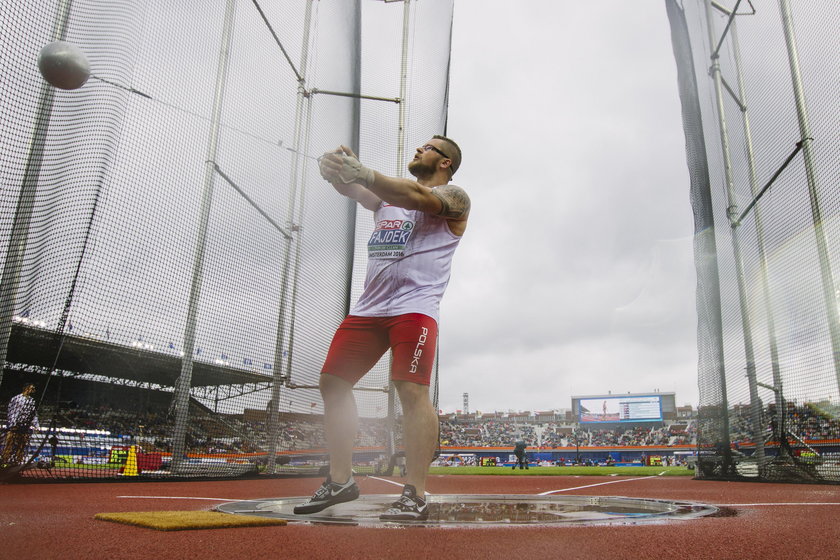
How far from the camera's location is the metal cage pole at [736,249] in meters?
5.84

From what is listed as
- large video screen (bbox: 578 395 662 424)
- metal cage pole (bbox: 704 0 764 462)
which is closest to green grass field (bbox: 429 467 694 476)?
metal cage pole (bbox: 704 0 764 462)

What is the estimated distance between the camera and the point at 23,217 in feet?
11.0

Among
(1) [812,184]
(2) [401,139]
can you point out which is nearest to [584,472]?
(2) [401,139]

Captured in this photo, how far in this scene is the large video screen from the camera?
4003 cm

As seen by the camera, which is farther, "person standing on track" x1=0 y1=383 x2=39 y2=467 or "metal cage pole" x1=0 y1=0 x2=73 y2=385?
"person standing on track" x1=0 y1=383 x2=39 y2=467

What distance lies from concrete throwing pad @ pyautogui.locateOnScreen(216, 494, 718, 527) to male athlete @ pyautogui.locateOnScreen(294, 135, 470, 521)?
0.12m

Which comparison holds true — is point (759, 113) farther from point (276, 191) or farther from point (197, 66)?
point (197, 66)

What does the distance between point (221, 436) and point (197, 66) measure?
3.66 meters

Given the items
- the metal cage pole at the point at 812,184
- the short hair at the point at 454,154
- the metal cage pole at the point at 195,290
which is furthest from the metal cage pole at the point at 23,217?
the metal cage pole at the point at 812,184

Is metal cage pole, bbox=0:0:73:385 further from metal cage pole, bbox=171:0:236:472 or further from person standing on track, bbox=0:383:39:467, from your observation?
metal cage pole, bbox=171:0:236:472

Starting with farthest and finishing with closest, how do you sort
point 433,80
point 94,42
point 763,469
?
point 433,80
point 763,469
point 94,42

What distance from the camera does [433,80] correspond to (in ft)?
24.7

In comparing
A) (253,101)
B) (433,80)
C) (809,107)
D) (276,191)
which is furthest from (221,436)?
(809,107)

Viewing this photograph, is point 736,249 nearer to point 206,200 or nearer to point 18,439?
point 206,200
